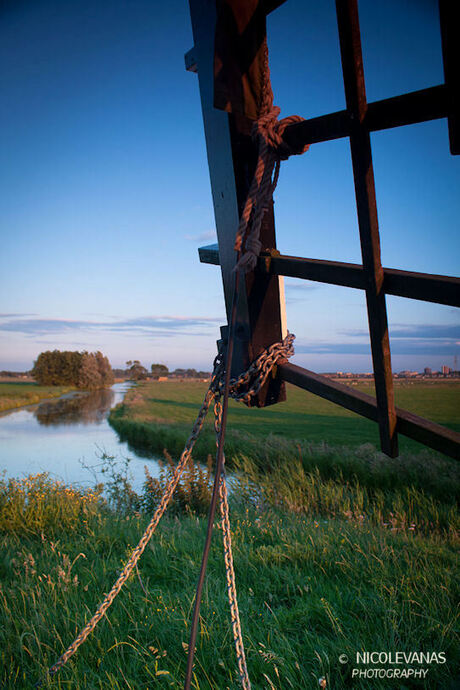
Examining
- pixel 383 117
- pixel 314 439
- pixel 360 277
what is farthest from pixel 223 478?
pixel 314 439

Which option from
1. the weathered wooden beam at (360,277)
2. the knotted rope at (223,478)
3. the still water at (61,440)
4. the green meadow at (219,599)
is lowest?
the still water at (61,440)

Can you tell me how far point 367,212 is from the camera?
1.70m

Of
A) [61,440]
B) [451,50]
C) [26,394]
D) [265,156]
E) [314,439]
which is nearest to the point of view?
[451,50]

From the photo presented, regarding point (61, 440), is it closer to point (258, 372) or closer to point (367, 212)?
point (258, 372)

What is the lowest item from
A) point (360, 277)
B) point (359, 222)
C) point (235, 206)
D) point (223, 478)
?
point (223, 478)

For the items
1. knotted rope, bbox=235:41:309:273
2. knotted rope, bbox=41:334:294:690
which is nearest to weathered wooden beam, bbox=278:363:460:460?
knotted rope, bbox=41:334:294:690

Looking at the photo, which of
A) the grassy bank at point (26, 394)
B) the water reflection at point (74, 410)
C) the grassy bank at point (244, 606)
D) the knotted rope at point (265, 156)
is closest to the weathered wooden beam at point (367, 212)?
the knotted rope at point (265, 156)

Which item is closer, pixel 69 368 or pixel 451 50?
pixel 451 50

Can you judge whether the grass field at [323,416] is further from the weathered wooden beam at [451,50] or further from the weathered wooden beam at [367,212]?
the weathered wooden beam at [451,50]

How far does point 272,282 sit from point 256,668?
197 cm

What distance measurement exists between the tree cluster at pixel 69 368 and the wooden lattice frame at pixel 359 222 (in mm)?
55517

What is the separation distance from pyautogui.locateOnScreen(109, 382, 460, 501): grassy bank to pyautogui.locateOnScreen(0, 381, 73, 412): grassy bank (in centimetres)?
1951

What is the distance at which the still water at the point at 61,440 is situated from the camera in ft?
55.4

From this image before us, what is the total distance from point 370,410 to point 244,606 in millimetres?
1653
